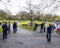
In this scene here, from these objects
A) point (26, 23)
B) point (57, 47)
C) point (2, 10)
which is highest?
point (2, 10)

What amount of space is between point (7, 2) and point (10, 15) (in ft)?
4.15

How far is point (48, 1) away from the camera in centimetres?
1133

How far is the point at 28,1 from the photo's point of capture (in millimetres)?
12125

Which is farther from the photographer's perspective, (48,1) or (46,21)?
(48,1)

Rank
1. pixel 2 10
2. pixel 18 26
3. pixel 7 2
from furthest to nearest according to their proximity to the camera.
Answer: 1. pixel 18 26
2. pixel 2 10
3. pixel 7 2

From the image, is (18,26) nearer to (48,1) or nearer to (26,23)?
(26,23)

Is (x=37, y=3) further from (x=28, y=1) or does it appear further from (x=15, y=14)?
(x=15, y=14)

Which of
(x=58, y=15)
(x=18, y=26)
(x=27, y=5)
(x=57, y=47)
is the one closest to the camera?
(x=57, y=47)

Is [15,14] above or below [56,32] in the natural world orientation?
above

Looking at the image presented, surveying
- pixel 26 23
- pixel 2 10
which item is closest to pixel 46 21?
pixel 26 23

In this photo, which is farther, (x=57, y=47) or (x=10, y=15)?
(x=10, y=15)

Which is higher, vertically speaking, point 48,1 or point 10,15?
point 48,1

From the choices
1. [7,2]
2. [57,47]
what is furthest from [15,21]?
[57,47]

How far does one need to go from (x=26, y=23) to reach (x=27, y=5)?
8.94 ft
